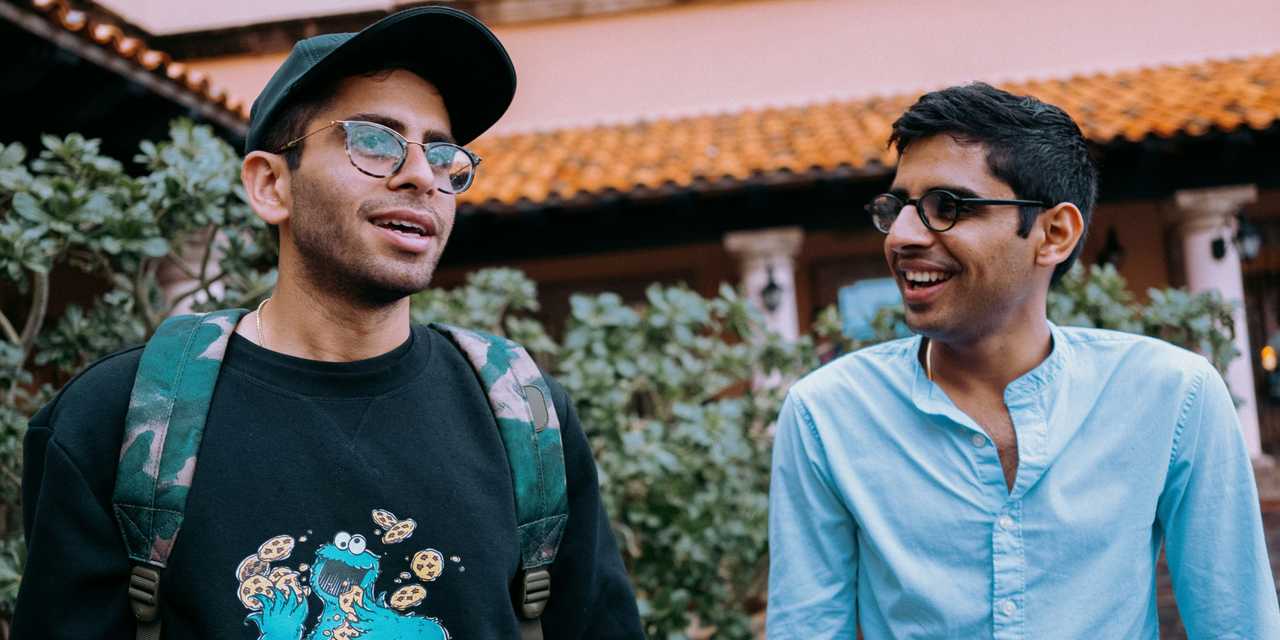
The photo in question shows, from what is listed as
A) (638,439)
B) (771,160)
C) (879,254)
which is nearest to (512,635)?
(638,439)

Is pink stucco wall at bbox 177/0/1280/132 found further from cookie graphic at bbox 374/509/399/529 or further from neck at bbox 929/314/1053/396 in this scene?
cookie graphic at bbox 374/509/399/529

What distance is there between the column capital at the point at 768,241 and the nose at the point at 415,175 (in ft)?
25.0

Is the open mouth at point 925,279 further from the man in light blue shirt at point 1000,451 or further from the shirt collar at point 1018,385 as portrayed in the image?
the shirt collar at point 1018,385

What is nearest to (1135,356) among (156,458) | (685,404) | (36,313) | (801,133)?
(156,458)

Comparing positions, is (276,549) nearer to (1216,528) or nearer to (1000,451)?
(1000,451)

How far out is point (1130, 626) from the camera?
171 cm

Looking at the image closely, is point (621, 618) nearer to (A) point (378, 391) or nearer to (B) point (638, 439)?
(A) point (378, 391)

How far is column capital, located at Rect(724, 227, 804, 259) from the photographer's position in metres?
9.11

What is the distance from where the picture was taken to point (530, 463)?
1.61 metres

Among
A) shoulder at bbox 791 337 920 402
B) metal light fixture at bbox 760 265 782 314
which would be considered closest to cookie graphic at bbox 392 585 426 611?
shoulder at bbox 791 337 920 402

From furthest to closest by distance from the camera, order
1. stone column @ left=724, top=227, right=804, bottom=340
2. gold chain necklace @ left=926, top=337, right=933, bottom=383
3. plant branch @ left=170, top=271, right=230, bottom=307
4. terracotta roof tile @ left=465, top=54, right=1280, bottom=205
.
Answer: stone column @ left=724, top=227, right=804, bottom=340 < terracotta roof tile @ left=465, top=54, right=1280, bottom=205 < plant branch @ left=170, top=271, right=230, bottom=307 < gold chain necklace @ left=926, top=337, right=933, bottom=383

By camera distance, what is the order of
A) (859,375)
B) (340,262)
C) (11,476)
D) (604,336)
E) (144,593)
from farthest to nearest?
(604,336) → (11,476) → (859,375) → (340,262) → (144,593)

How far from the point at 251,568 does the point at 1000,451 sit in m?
1.23

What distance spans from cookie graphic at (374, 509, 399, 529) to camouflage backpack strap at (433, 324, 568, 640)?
19 centimetres
